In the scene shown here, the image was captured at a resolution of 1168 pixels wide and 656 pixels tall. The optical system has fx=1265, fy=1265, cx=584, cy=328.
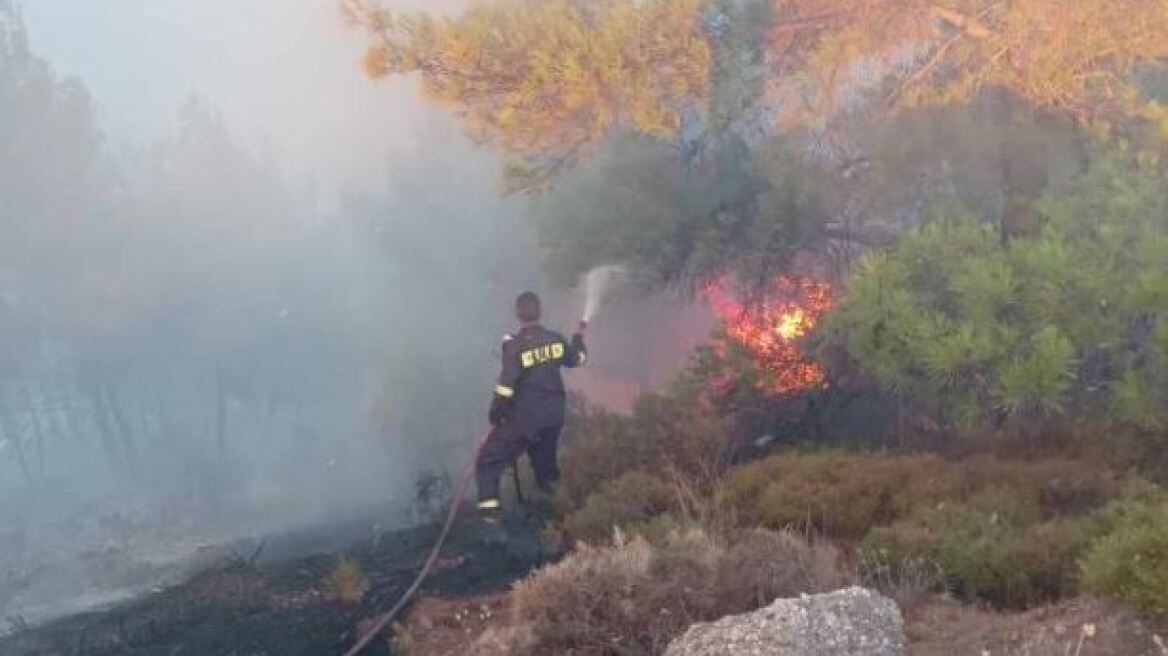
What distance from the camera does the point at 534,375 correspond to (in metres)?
9.62

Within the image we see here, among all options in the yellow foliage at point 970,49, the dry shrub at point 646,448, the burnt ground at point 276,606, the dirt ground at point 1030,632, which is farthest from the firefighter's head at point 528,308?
the dirt ground at point 1030,632

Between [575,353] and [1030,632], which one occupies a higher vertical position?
[575,353]

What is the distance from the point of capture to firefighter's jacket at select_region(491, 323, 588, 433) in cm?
952

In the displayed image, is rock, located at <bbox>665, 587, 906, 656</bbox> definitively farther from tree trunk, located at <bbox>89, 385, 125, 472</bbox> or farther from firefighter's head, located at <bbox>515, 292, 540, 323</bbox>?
tree trunk, located at <bbox>89, 385, 125, 472</bbox>

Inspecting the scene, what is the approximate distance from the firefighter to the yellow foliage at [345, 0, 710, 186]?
1600 millimetres

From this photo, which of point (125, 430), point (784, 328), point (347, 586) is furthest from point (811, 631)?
A: point (125, 430)

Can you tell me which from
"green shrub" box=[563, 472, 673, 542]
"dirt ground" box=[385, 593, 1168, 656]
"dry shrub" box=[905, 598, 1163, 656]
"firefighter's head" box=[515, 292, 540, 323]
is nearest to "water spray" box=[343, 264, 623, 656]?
"firefighter's head" box=[515, 292, 540, 323]

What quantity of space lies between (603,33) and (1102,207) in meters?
3.83

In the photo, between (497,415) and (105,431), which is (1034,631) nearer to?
(497,415)

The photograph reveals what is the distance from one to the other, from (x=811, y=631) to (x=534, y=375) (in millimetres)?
5101

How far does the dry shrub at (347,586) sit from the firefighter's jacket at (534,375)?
171cm

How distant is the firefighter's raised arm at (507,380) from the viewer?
31.0 ft

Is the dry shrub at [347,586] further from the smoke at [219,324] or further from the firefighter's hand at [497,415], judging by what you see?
the smoke at [219,324]

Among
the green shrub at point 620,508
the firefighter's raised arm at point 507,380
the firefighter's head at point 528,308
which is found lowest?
the green shrub at point 620,508
